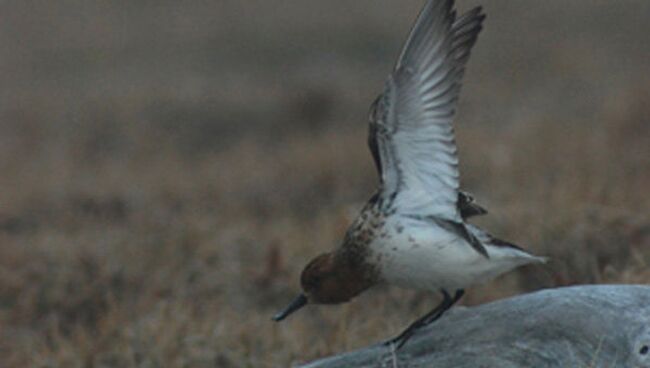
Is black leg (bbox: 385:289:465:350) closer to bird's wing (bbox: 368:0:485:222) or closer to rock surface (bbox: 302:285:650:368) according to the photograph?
rock surface (bbox: 302:285:650:368)

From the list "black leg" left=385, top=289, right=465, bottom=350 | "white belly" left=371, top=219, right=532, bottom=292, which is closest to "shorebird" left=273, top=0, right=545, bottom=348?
"white belly" left=371, top=219, right=532, bottom=292

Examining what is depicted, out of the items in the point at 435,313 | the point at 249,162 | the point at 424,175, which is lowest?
the point at 249,162

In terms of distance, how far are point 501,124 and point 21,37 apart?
717 cm

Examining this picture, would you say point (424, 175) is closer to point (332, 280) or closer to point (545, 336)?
point (332, 280)

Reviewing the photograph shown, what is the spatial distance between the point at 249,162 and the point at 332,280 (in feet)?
19.9

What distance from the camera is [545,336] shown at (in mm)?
4344

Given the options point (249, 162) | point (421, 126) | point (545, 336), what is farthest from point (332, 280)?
point (249, 162)

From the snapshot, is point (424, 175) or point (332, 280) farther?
point (332, 280)

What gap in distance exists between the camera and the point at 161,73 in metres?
14.5

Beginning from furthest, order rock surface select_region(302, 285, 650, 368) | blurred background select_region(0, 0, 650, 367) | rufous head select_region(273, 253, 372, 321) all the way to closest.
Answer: blurred background select_region(0, 0, 650, 367), rufous head select_region(273, 253, 372, 321), rock surface select_region(302, 285, 650, 368)

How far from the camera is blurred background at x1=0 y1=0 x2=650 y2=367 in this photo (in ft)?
22.1

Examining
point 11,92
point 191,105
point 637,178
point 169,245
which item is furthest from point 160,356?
point 11,92

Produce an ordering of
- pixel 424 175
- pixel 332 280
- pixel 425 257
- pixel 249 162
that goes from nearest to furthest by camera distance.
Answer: pixel 425 257
pixel 424 175
pixel 332 280
pixel 249 162

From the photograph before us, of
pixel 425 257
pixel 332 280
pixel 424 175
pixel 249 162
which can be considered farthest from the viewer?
pixel 249 162
